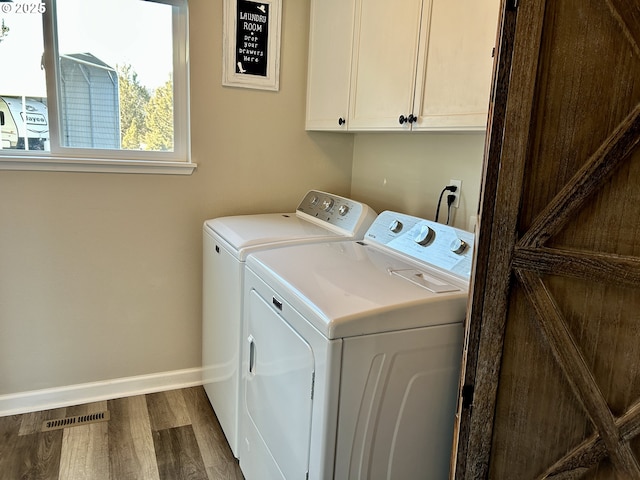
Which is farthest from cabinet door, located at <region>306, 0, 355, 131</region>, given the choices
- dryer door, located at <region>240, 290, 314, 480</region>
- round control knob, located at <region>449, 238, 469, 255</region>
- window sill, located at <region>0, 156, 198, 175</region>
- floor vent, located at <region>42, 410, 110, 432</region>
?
floor vent, located at <region>42, 410, 110, 432</region>

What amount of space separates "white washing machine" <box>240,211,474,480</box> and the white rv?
4.42ft

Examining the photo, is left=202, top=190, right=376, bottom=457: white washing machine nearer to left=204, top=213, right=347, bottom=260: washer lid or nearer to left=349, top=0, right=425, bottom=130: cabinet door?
left=204, top=213, right=347, bottom=260: washer lid

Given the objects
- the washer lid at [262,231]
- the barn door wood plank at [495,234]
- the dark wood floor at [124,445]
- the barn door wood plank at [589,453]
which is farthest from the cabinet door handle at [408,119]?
the dark wood floor at [124,445]

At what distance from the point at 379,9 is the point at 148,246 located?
1.57 metres

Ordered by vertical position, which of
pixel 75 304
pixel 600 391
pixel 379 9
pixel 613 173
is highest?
pixel 379 9

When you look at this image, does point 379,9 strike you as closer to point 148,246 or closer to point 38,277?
point 148,246

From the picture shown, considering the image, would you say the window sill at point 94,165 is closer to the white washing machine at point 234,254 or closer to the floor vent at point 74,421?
the white washing machine at point 234,254

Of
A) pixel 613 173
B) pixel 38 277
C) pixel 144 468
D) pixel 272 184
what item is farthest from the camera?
pixel 272 184

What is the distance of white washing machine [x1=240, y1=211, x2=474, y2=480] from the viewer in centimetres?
121

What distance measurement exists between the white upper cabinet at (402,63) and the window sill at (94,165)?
77cm

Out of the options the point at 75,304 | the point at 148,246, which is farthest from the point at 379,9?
the point at 75,304

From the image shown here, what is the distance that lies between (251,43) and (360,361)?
72.4 inches

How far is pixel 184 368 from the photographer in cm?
263

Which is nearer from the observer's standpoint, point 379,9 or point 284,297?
point 284,297
